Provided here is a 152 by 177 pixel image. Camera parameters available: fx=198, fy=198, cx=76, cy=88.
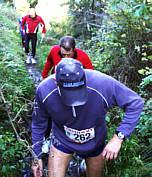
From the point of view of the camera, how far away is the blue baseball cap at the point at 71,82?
178cm

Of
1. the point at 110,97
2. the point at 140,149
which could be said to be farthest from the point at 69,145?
the point at 140,149

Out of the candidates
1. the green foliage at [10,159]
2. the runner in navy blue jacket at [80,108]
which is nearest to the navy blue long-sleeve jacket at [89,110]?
the runner in navy blue jacket at [80,108]

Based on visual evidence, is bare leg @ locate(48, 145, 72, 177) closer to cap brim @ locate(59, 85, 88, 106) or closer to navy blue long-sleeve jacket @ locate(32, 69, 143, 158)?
navy blue long-sleeve jacket @ locate(32, 69, 143, 158)

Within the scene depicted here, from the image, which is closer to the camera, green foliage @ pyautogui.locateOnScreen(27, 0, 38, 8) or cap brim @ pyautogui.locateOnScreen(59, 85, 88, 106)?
cap brim @ pyautogui.locateOnScreen(59, 85, 88, 106)

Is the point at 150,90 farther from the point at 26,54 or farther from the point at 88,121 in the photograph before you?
the point at 26,54

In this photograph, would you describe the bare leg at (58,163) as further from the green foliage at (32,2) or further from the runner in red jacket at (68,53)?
the green foliage at (32,2)

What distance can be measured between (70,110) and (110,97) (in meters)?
0.45

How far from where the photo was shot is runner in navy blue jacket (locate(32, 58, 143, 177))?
6.04 ft

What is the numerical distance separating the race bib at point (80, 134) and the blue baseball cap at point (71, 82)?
473 millimetres

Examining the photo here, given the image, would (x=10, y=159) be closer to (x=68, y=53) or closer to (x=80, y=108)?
(x=80, y=108)

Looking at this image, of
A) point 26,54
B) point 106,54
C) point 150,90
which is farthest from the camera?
point 26,54

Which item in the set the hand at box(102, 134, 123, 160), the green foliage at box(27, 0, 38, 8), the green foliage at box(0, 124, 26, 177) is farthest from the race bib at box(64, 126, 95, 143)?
the green foliage at box(27, 0, 38, 8)

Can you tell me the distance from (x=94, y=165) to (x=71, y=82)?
1371mm

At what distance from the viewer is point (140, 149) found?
10.8 ft
